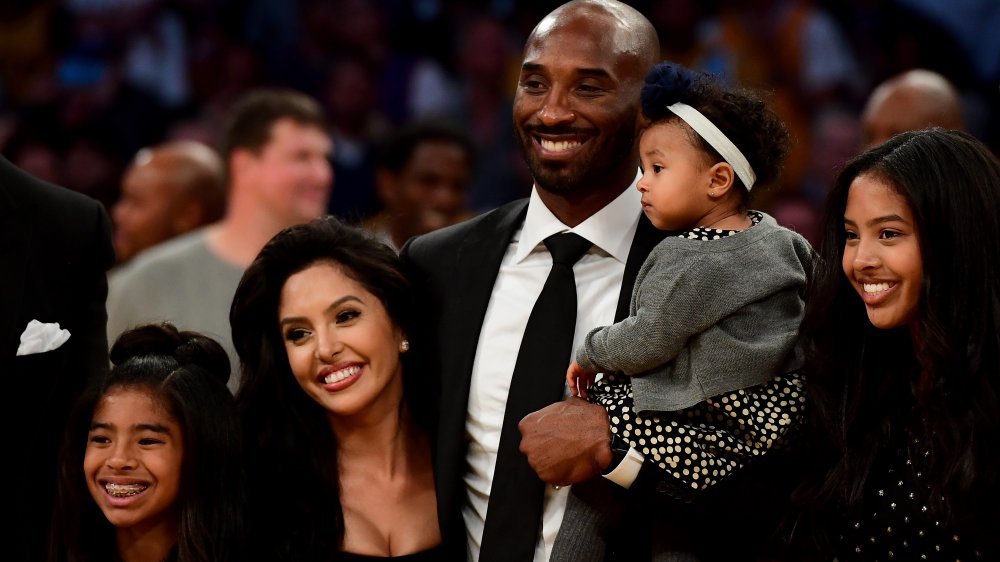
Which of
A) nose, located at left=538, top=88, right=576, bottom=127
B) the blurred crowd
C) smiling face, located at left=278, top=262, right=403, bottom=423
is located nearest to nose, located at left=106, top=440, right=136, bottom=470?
smiling face, located at left=278, top=262, right=403, bottom=423

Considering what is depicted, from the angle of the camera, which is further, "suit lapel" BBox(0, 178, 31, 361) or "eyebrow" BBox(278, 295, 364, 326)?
"eyebrow" BBox(278, 295, 364, 326)

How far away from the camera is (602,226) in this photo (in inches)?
127

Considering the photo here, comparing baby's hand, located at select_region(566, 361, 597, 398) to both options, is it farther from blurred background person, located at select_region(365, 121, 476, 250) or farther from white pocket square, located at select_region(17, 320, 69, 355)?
blurred background person, located at select_region(365, 121, 476, 250)

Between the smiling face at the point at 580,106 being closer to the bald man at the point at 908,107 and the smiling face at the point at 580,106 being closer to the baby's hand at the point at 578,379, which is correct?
the baby's hand at the point at 578,379

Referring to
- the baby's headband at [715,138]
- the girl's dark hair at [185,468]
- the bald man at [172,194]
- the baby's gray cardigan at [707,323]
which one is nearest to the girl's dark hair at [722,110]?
the baby's headband at [715,138]

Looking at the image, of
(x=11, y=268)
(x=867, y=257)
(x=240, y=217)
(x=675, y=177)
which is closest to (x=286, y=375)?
(x=11, y=268)

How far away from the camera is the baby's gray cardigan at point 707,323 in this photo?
276cm

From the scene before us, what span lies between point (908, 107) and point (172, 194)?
2.95 metres

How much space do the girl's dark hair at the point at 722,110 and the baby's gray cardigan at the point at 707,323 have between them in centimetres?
16

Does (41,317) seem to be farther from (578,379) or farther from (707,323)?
(707,323)

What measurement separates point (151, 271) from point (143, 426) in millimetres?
1750

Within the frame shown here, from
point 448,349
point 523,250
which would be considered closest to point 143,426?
point 448,349

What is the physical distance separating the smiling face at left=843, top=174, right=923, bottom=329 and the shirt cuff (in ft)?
1.75

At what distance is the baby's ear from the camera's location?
2854 millimetres
